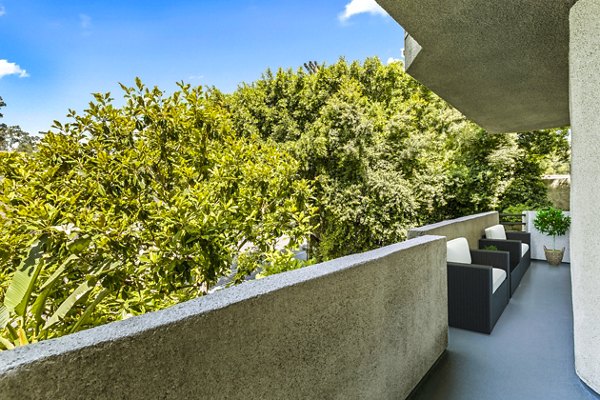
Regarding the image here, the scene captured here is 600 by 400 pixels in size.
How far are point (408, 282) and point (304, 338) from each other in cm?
140

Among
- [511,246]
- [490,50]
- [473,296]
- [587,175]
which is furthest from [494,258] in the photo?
[490,50]

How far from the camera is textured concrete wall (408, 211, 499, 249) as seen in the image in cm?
448

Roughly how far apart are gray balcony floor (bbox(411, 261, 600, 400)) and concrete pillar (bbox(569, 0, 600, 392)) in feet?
0.90

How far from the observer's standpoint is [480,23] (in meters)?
3.38

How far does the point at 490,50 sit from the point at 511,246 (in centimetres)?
406

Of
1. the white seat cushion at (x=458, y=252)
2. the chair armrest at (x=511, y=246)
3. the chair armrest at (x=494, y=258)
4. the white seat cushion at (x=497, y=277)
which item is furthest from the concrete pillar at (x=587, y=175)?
the chair armrest at (x=511, y=246)

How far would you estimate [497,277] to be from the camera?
466cm

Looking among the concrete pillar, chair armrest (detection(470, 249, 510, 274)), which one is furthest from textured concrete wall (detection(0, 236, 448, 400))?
chair armrest (detection(470, 249, 510, 274))

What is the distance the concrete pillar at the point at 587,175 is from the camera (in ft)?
8.90

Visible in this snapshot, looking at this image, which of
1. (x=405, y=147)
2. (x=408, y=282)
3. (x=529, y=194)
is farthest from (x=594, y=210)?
(x=529, y=194)

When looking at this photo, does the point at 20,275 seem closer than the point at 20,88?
Yes

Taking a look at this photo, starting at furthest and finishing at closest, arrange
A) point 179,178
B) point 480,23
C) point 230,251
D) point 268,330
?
point 179,178
point 230,251
point 480,23
point 268,330

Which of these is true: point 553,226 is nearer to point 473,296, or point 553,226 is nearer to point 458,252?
point 458,252

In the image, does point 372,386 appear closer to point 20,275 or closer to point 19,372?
point 19,372
